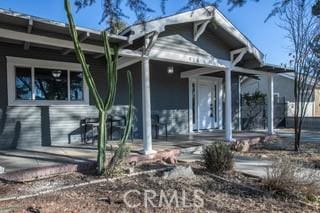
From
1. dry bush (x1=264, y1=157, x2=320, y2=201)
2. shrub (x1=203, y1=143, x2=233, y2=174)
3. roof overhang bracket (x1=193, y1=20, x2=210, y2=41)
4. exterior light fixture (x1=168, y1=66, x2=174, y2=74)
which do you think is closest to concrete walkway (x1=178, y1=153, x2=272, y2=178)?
shrub (x1=203, y1=143, x2=233, y2=174)

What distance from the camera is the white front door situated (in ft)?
46.8

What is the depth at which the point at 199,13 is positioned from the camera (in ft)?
32.5

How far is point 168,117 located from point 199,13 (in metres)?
4.24

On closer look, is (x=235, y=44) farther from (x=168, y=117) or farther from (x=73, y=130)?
(x=73, y=130)

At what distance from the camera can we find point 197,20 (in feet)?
32.6

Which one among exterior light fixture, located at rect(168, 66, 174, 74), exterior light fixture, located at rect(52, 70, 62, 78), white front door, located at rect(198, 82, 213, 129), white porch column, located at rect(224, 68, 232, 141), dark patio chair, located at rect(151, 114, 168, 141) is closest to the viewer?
exterior light fixture, located at rect(52, 70, 62, 78)

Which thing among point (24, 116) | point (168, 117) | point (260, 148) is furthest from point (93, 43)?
point (260, 148)

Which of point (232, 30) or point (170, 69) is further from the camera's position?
point (170, 69)

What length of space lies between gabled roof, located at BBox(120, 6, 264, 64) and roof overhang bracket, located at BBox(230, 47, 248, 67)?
169 mm

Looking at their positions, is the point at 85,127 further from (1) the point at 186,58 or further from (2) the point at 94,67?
(1) the point at 186,58

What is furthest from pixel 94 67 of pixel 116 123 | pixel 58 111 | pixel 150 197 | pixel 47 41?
pixel 150 197

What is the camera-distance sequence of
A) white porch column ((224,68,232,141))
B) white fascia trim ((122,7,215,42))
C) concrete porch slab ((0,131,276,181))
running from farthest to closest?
white porch column ((224,68,232,141)) < white fascia trim ((122,7,215,42)) < concrete porch slab ((0,131,276,181))

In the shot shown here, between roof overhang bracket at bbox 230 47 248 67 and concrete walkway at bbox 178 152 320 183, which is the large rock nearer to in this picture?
concrete walkway at bbox 178 152 320 183

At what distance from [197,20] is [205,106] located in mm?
5291
